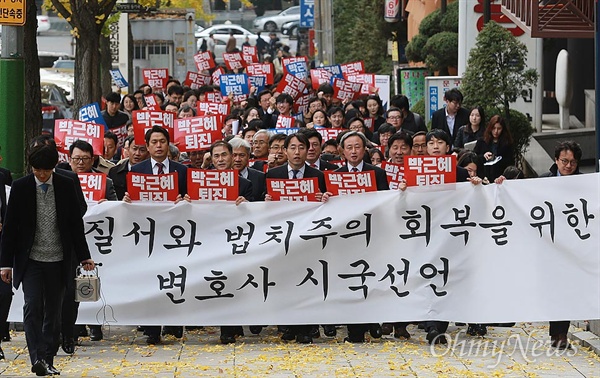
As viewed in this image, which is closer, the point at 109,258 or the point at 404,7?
the point at 109,258

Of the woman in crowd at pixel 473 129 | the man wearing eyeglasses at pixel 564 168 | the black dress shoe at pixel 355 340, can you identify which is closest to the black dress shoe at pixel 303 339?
the black dress shoe at pixel 355 340

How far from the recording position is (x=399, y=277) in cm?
1078

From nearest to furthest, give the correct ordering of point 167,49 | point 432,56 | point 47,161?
point 47,161 < point 432,56 < point 167,49

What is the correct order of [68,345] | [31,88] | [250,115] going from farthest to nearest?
[250,115]
[31,88]
[68,345]

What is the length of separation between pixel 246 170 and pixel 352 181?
123 centimetres

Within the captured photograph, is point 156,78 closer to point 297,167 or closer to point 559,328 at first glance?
point 297,167

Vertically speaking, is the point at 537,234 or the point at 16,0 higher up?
the point at 16,0

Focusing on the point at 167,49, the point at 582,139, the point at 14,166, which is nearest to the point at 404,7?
the point at 167,49

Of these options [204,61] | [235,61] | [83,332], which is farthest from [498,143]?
[204,61]

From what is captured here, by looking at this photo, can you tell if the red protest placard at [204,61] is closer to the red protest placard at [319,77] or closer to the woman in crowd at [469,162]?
the red protest placard at [319,77]

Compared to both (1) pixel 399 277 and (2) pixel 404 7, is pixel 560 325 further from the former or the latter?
(2) pixel 404 7

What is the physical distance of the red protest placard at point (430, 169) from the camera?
426 inches

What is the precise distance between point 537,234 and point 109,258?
3.59 meters

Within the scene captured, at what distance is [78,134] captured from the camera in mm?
13484
